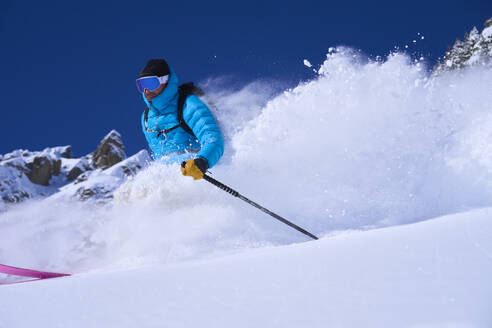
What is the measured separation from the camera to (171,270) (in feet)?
5.63

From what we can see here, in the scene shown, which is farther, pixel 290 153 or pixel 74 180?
pixel 74 180

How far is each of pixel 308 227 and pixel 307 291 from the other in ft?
8.75

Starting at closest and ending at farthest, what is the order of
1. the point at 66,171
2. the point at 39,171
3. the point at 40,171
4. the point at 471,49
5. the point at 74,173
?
the point at 471,49 < the point at 39,171 < the point at 40,171 < the point at 74,173 < the point at 66,171

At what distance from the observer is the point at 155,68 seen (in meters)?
4.59

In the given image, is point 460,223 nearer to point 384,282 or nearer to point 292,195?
point 384,282

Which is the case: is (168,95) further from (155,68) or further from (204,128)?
(204,128)

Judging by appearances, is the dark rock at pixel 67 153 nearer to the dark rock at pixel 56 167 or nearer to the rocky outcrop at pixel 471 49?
the dark rock at pixel 56 167

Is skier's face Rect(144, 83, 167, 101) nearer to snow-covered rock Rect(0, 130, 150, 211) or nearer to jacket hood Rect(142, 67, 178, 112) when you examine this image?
jacket hood Rect(142, 67, 178, 112)

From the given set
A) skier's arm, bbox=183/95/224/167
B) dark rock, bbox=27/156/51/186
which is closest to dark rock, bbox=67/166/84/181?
dark rock, bbox=27/156/51/186

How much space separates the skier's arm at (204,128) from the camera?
385cm

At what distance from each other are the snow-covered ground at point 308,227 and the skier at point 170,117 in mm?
370

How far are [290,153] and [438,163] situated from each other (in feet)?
6.47

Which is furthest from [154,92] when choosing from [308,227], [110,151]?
[110,151]

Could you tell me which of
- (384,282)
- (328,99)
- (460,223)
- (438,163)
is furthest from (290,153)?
(384,282)
